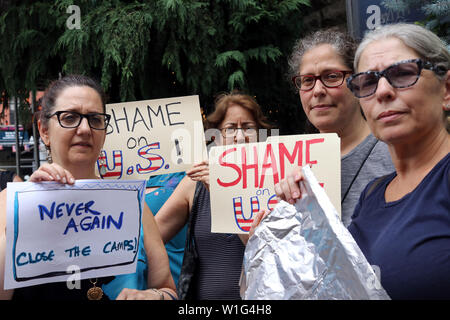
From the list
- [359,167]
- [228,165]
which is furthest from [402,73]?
[228,165]

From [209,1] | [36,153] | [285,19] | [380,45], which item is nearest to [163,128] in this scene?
[380,45]

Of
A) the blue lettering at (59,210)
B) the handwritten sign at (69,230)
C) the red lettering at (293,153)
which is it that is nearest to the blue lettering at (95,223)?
the handwritten sign at (69,230)

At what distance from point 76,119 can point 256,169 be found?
2.61 ft

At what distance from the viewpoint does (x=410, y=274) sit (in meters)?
1.13

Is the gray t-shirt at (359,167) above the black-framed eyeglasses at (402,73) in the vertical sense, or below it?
below

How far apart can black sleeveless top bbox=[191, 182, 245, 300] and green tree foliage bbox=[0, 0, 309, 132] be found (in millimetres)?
2058

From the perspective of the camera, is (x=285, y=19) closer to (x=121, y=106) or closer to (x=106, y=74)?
(x=106, y=74)

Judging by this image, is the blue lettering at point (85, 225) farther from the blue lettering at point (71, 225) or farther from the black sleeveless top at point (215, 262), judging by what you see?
the black sleeveless top at point (215, 262)

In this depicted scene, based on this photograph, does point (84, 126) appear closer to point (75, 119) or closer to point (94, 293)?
point (75, 119)

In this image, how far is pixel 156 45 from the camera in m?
4.17

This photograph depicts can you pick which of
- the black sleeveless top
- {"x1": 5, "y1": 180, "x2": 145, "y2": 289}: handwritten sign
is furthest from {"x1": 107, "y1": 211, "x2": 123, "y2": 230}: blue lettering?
the black sleeveless top

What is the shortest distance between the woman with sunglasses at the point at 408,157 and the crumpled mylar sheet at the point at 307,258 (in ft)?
0.47

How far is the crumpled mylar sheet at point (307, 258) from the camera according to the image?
3.51 feet

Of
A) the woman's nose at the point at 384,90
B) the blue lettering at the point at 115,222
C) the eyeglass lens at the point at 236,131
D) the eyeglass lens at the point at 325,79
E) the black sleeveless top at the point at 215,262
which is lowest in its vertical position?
the black sleeveless top at the point at 215,262
